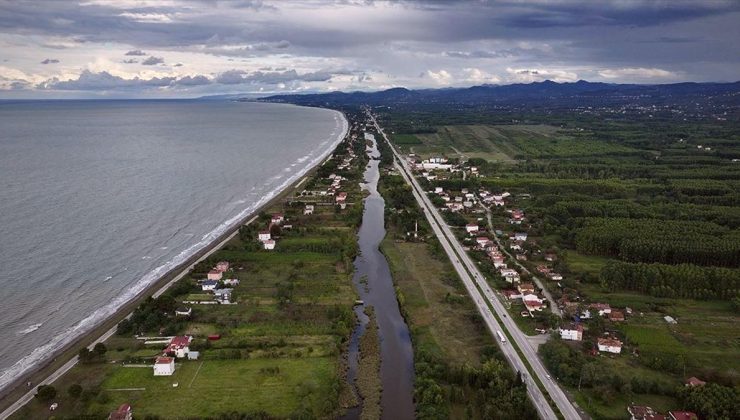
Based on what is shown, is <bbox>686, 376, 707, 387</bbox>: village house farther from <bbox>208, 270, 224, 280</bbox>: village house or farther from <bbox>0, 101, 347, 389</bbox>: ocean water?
<bbox>0, 101, 347, 389</bbox>: ocean water

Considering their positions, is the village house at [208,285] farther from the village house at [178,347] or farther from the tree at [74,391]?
the tree at [74,391]

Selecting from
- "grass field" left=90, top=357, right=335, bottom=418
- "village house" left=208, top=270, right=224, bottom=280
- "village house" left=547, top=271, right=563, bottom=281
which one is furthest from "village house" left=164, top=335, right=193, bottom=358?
"village house" left=547, top=271, right=563, bottom=281

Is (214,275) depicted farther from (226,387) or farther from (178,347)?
(226,387)

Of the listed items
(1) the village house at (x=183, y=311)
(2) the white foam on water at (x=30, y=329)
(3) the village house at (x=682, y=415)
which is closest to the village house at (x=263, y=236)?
(1) the village house at (x=183, y=311)

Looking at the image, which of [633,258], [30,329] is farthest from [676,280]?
[30,329]

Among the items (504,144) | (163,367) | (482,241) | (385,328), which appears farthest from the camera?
(504,144)
